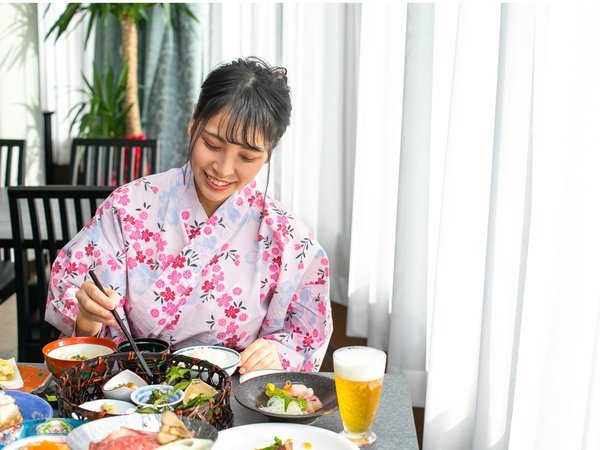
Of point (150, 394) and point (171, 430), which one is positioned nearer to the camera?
point (171, 430)

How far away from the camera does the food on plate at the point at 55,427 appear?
1101 millimetres

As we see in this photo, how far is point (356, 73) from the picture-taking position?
3.87 m

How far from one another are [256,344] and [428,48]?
57.0 inches

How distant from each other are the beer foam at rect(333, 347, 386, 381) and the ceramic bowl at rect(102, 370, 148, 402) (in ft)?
1.06

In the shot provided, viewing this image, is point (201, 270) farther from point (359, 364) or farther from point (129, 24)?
point (129, 24)

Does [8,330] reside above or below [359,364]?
below

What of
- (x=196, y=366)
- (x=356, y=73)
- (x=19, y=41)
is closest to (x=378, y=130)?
(x=356, y=73)

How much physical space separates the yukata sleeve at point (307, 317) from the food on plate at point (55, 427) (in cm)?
67

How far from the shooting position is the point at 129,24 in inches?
213

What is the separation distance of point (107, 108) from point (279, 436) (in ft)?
15.1

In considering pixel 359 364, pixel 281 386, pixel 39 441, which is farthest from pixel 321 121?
pixel 39 441

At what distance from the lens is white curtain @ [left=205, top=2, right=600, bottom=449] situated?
1.65 metres

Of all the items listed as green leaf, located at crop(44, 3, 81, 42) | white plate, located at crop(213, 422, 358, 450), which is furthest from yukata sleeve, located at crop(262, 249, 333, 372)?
green leaf, located at crop(44, 3, 81, 42)

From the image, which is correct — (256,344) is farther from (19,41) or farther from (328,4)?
(19,41)
